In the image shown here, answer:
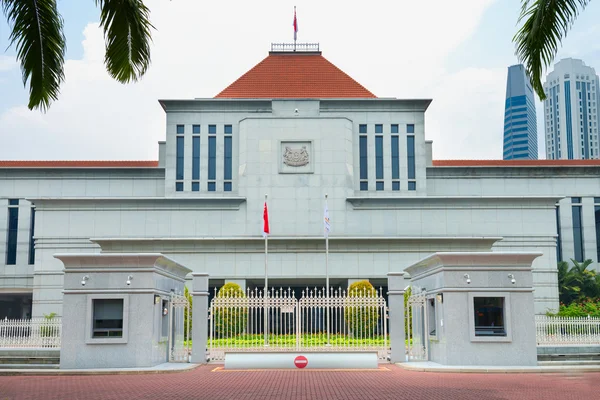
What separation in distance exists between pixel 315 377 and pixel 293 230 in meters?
24.3

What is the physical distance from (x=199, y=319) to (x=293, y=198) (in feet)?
68.2

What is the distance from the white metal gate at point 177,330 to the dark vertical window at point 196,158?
21173mm

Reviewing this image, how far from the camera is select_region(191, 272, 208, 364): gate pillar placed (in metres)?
21.2

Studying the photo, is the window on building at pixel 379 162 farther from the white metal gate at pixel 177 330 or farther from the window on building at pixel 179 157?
the white metal gate at pixel 177 330

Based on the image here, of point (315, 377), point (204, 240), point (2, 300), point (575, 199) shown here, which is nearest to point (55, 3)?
point (315, 377)

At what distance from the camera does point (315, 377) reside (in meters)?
17.3

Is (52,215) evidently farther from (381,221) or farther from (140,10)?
(140,10)

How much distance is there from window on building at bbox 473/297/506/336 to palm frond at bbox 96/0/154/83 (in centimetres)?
1184

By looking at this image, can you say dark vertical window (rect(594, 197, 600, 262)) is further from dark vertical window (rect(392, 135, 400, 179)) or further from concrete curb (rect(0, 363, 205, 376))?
concrete curb (rect(0, 363, 205, 376))

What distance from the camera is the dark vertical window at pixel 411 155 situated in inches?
1738

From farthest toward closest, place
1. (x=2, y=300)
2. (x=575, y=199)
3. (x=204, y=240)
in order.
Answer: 1. (x=2, y=300)
2. (x=575, y=199)
3. (x=204, y=240)

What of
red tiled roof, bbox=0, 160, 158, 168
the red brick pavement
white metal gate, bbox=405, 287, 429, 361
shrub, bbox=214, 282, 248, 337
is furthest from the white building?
the red brick pavement

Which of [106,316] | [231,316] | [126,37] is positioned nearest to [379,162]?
[231,316]

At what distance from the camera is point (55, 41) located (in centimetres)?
1207
